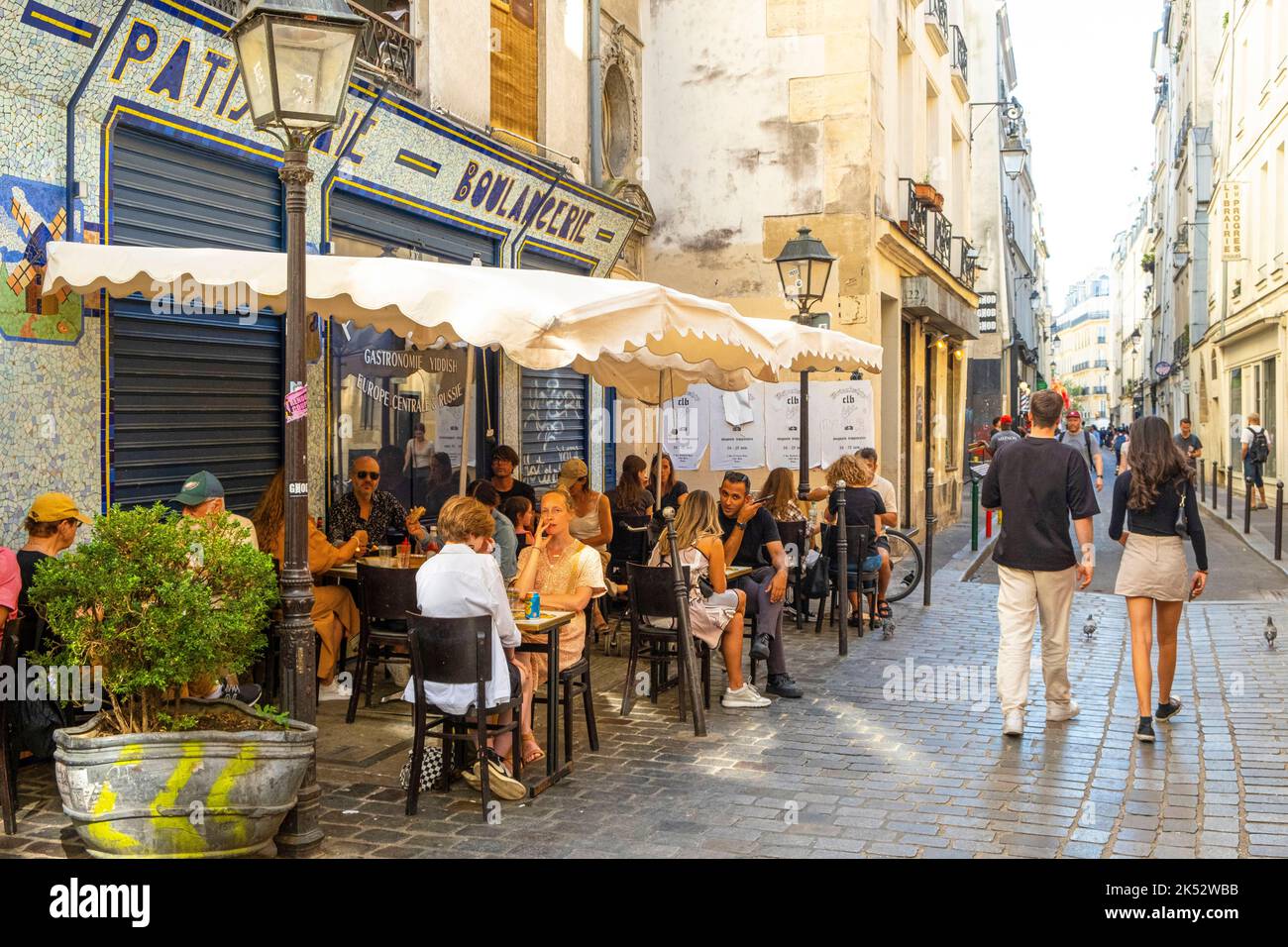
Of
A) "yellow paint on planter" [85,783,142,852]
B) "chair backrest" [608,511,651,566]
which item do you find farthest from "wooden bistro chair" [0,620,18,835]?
"chair backrest" [608,511,651,566]

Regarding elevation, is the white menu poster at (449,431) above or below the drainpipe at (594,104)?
below

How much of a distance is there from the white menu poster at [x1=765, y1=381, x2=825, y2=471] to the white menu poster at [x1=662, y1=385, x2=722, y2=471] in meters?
0.71

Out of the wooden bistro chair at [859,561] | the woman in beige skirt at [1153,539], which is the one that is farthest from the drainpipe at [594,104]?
the woman in beige skirt at [1153,539]

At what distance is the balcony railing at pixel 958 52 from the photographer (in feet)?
74.7

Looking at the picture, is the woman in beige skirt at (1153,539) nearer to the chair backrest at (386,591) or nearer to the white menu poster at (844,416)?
the chair backrest at (386,591)

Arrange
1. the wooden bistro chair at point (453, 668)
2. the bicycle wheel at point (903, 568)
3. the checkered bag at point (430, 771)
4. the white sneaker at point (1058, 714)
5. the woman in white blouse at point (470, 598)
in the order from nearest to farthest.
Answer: the wooden bistro chair at point (453, 668)
the woman in white blouse at point (470, 598)
the checkered bag at point (430, 771)
the white sneaker at point (1058, 714)
the bicycle wheel at point (903, 568)

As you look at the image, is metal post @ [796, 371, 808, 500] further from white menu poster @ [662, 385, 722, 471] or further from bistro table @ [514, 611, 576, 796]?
bistro table @ [514, 611, 576, 796]

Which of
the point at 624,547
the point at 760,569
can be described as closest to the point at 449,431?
the point at 624,547

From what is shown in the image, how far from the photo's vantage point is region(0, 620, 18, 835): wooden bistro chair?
5.03m

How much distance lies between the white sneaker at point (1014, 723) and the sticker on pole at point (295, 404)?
14.1 ft

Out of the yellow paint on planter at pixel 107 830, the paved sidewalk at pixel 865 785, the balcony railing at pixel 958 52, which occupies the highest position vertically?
the balcony railing at pixel 958 52

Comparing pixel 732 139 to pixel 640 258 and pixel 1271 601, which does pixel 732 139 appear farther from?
pixel 1271 601

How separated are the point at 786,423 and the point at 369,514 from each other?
772cm
